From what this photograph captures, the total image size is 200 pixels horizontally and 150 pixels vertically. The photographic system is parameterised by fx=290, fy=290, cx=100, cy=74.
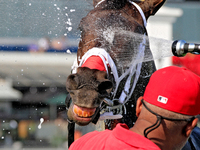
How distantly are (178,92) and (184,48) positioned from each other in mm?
530

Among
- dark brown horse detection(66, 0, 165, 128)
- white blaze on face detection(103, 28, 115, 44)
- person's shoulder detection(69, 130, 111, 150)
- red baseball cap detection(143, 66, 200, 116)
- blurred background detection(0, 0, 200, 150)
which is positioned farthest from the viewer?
blurred background detection(0, 0, 200, 150)

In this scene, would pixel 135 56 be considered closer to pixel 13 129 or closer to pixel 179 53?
pixel 179 53

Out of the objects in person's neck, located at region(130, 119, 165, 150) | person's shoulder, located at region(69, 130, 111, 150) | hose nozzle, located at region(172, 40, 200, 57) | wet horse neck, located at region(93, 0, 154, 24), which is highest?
wet horse neck, located at region(93, 0, 154, 24)

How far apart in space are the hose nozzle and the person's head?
39 cm

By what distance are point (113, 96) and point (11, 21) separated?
7.18 m

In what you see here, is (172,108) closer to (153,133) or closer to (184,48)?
(153,133)

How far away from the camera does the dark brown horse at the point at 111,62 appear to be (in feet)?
5.67

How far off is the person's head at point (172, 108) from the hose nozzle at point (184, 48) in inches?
15.2

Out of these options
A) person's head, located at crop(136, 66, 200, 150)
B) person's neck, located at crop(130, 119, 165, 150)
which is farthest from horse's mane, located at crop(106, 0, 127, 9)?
person's neck, located at crop(130, 119, 165, 150)

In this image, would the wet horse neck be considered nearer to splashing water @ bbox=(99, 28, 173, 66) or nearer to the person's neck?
splashing water @ bbox=(99, 28, 173, 66)

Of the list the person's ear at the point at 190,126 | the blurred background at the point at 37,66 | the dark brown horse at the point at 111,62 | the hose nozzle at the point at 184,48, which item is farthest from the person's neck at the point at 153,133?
the blurred background at the point at 37,66

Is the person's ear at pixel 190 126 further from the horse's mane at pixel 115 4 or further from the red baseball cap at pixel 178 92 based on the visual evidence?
the horse's mane at pixel 115 4

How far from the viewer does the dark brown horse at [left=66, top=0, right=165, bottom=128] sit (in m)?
1.73

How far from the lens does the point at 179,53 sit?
171cm
